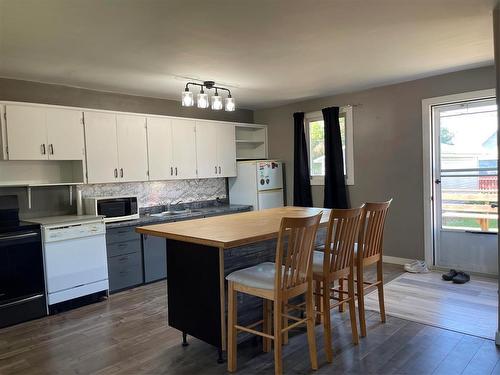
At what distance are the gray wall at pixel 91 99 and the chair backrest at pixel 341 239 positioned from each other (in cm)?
339

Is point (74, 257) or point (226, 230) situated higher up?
point (226, 230)

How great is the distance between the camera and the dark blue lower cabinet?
14.8ft

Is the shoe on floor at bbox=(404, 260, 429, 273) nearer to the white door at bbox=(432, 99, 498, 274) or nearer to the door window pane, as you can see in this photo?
the white door at bbox=(432, 99, 498, 274)

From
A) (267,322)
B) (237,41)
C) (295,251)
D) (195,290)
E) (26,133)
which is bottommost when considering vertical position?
(267,322)

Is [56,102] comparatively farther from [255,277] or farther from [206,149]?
[255,277]

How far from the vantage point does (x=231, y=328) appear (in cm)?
246

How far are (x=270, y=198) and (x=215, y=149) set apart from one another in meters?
1.16

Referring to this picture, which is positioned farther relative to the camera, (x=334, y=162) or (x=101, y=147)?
(x=334, y=162)

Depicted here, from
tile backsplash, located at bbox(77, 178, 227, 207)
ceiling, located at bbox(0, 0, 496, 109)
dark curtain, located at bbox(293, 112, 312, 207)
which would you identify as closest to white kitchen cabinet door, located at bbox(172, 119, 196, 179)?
tile backsplash, located at bbox(77, 178, 227, 207)

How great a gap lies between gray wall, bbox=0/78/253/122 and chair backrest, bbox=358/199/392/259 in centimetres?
344

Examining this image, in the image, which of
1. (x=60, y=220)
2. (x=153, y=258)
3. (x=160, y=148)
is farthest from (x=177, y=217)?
(x=60, y=220)

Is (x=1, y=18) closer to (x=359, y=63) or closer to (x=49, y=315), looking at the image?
(x=49, y=315)

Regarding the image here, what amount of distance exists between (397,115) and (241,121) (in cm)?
258

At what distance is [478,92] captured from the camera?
14.1 feet
